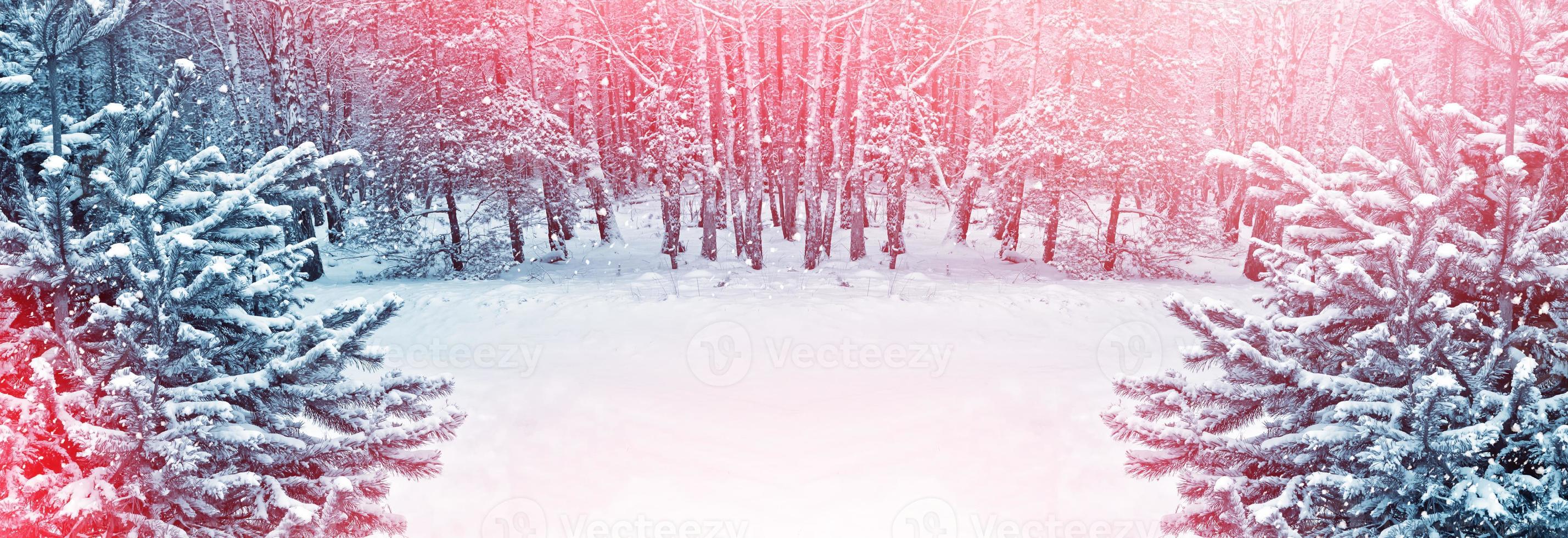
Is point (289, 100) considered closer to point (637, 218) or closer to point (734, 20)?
point (734, 20)

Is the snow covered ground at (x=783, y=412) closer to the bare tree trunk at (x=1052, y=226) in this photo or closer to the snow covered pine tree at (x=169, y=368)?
the snow covered pine tree at (x=169, y=368)

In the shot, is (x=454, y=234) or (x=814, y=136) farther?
(x=454, y=234)

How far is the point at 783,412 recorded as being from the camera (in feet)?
28.1

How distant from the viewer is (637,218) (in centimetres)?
2764

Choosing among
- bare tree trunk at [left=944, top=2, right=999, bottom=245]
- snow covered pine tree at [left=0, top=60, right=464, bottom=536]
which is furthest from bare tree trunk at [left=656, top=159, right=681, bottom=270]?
snow covered pine tree at [left=0, top=60, right=464, bottom=536]

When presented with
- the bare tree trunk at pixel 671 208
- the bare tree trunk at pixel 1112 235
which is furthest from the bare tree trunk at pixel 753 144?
the bare tree trunk at pixel 1112 235

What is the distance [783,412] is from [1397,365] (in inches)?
224

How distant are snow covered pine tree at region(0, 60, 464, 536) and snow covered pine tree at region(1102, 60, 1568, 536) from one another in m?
3.86

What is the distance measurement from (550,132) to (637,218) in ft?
30.7

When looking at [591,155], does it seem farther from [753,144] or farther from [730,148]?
[753,144]

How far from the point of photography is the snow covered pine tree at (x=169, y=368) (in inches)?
133

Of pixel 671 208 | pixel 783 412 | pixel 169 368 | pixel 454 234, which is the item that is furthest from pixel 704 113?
pixel 169 368

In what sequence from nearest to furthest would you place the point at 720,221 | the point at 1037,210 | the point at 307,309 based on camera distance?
the point at 307,309, the point at 1037,210, the point at 720,221

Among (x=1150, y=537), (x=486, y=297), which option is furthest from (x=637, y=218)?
(x=1150, y=537)
